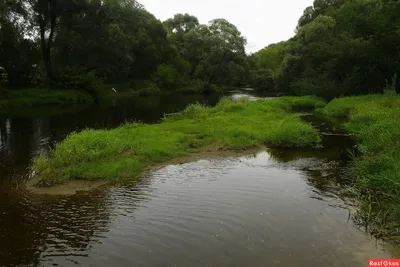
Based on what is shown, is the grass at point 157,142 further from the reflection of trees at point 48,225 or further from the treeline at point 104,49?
the treeline at point 104,49

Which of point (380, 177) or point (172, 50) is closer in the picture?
point (380, 177)

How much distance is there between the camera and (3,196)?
12516 mm

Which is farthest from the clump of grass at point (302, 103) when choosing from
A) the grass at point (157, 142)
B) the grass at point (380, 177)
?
the grass at point (380, 177)

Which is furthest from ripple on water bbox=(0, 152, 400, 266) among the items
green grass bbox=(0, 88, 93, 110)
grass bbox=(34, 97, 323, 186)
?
green grass bbox=(0, 88, 93, 110)

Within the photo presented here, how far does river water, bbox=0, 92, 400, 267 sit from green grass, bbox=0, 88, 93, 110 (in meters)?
27.6

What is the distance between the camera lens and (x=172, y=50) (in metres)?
84.6

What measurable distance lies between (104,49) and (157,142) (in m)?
43.6

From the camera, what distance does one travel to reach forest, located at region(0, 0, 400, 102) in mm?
38344

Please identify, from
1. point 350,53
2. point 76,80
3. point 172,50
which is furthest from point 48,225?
point 172,50

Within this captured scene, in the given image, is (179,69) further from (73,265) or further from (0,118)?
(73,265)

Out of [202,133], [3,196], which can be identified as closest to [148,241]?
[3,196]

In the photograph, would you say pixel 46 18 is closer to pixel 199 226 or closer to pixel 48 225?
pixel 48 225

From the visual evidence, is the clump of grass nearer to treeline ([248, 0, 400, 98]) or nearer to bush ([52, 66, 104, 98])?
treeline ([248, 0, 400, 98])

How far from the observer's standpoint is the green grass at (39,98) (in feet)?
134
